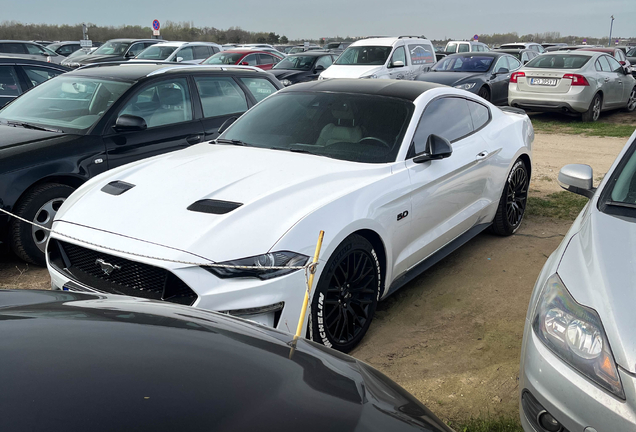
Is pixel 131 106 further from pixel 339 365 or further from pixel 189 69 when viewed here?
pixel 339 365

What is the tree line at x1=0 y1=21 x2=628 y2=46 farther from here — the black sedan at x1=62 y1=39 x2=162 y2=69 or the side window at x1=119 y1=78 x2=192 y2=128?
the side window at x1=119 y1=78 x2=192 y2=128

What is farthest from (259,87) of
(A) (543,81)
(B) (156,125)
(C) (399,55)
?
(C) (399,55)

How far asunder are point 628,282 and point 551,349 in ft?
1.28

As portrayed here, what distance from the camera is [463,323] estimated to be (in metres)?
3.87

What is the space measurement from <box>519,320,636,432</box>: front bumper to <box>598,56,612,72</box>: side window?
1342 cm

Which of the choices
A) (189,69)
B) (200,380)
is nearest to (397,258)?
(200,380)

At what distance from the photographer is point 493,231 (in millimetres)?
5574

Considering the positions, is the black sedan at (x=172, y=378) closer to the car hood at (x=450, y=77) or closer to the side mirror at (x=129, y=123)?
the side mirror at (x=129, y=123)

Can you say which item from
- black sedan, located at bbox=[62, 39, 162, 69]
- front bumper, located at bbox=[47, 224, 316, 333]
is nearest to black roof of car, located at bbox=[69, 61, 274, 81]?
front bumper, located at bbox=[47, 224, 316, 333]

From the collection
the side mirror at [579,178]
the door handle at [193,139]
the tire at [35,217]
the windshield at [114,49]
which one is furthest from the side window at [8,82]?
the windshield at [114,49]

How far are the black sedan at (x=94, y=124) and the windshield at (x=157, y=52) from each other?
12867mm

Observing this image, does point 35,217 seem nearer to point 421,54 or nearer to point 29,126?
point 29,126

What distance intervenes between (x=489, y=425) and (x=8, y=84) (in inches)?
329

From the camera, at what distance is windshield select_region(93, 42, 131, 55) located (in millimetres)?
21031
